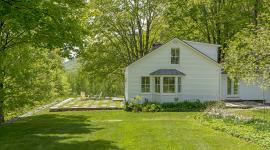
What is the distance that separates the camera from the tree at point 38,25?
12.1 metres

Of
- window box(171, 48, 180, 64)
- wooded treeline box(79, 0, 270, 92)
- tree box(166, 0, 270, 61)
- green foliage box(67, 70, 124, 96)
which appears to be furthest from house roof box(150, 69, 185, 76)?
green foliage box(67, 70, 124, 96)

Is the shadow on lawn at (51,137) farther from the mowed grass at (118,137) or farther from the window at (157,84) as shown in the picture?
the window at (157,84)

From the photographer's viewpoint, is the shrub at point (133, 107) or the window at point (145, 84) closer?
the shrub at point (133, 107)

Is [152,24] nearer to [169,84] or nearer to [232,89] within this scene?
[232,89]

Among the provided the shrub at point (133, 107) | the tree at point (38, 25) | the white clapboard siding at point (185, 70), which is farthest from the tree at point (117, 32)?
the tree at point (38, 25)

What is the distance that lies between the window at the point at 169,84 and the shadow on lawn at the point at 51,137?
42.7 ft

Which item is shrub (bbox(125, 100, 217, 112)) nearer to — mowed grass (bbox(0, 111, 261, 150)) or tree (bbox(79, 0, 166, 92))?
mowed grass (bbox(0, 111, 261, 150))

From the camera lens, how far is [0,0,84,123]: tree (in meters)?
12.1

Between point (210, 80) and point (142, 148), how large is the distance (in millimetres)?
20561

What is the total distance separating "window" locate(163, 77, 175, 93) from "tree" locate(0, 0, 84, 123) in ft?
43.5

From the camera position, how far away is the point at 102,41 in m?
41.1

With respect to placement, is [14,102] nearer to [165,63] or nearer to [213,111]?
[213,111]

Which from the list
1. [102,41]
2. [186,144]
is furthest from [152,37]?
[186,144]

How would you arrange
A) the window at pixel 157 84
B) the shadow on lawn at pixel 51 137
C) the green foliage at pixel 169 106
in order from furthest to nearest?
the window at pixel 157 84 → the green foliage at pixel 169 106 → the shadow on lawn at pixel 51 137
